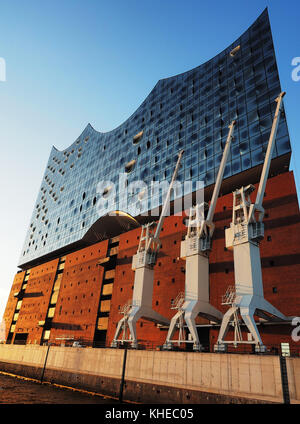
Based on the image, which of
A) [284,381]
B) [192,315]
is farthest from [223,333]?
[284,381]

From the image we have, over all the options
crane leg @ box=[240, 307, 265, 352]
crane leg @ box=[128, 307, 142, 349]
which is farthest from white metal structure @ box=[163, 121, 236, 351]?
crane leg @ box=[240, 307, 265, 352]

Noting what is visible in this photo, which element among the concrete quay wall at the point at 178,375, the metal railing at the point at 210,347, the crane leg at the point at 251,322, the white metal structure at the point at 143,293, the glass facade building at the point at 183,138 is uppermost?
the glass facade building at the point at 183,138

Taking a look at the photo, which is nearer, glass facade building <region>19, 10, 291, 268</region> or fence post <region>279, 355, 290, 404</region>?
fence post <region>279, 355, 290, 404</region>

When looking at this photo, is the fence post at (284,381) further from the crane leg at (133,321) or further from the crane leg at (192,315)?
the crane leg at (133,321)

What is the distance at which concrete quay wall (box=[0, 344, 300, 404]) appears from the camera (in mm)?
16672

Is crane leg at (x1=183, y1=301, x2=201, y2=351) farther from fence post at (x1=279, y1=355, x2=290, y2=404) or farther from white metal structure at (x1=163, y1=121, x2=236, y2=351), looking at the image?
fence post at (x1=279, y1=355, x2=290, y2=404)

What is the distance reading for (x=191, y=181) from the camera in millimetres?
39531

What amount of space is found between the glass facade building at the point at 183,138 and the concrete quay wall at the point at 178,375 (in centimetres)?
2110

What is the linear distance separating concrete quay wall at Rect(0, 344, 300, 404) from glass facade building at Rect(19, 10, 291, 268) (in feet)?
69.2

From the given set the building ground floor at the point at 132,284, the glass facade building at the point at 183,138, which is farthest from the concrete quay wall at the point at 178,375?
the glass facade building at the point at 183,138

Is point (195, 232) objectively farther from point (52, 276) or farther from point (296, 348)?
point (52, 276)

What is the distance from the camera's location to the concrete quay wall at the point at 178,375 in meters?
16.7

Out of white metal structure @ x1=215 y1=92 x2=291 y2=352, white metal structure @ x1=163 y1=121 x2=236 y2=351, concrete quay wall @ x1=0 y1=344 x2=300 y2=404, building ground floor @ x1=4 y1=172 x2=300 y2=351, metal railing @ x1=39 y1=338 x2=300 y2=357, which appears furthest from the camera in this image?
building ground floor @ x1=4 y1=172 x2=300 y2=351
